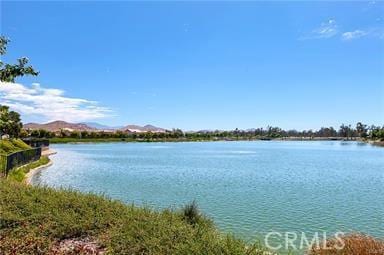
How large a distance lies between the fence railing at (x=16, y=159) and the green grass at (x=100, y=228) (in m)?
12.0

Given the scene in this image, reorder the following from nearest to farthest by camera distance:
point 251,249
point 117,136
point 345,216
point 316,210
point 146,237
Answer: point 251,249
point 146,237
point 345,216
point 316,210
point 117,136

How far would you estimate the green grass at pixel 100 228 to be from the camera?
262 inches

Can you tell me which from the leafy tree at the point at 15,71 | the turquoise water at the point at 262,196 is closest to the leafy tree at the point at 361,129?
the turquoise water at the point at 262,196

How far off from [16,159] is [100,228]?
21663 millimetres

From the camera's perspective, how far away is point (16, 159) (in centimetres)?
2733

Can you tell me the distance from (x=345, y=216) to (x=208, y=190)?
8.54 metres

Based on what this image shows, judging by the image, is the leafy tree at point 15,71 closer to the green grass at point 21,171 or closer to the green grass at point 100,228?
the green grass at point 100,228

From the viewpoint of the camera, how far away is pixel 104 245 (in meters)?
7.43

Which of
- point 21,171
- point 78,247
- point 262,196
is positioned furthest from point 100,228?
point 21,171

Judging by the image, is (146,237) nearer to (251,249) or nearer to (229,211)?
(251,249)

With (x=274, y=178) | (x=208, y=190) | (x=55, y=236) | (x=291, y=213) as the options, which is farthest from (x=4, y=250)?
(x=274, y=178)

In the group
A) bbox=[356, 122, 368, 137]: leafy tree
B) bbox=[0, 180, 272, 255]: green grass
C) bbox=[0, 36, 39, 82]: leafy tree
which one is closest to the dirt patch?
bbox=[0, 180, 272, 255]: green grass

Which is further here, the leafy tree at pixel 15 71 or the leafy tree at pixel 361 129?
the leafy tree at pixel 361 129

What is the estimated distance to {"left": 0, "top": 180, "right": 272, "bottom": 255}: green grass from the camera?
6.65 metres
